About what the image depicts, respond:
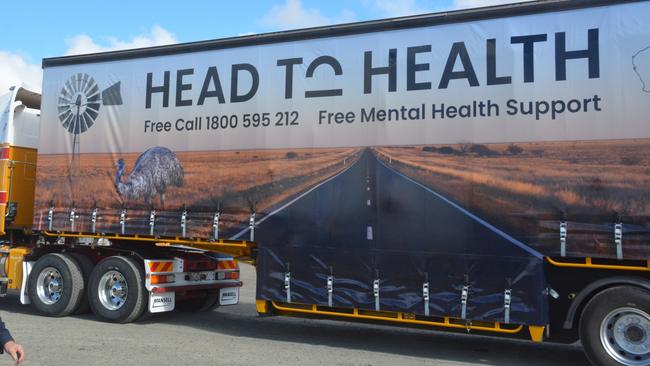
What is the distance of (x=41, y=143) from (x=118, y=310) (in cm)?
310

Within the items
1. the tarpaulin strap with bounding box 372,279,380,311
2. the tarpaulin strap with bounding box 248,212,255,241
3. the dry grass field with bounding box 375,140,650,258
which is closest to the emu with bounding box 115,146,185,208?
the tarpaulin strap with bounding box 248,212,255,241

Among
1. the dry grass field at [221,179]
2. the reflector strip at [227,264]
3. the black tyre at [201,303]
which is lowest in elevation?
the black tyre at [201,303]

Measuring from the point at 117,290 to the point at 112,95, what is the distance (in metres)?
3.04

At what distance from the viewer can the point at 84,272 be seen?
9.66 m

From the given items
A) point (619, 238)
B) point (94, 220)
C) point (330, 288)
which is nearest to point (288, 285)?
point (330, 288)

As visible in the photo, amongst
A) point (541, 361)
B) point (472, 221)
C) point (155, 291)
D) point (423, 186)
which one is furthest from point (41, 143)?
point (541, 361)

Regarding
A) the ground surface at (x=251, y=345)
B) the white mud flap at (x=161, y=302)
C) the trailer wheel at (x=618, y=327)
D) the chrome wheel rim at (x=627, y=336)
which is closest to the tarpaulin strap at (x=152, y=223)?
the white mud flap at (x=161, y=302)

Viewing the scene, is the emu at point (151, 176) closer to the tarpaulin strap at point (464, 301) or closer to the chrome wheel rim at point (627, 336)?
the tarpaulin strap at point (464, 301)

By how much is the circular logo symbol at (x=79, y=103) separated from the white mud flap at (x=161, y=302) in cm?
290

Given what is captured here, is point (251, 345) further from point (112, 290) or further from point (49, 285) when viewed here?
point (49, 285)

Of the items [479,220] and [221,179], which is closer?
[479,220]

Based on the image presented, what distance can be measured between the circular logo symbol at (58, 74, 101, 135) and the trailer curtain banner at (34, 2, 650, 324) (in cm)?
17

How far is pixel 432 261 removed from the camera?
712 cm

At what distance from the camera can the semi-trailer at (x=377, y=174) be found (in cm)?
646
